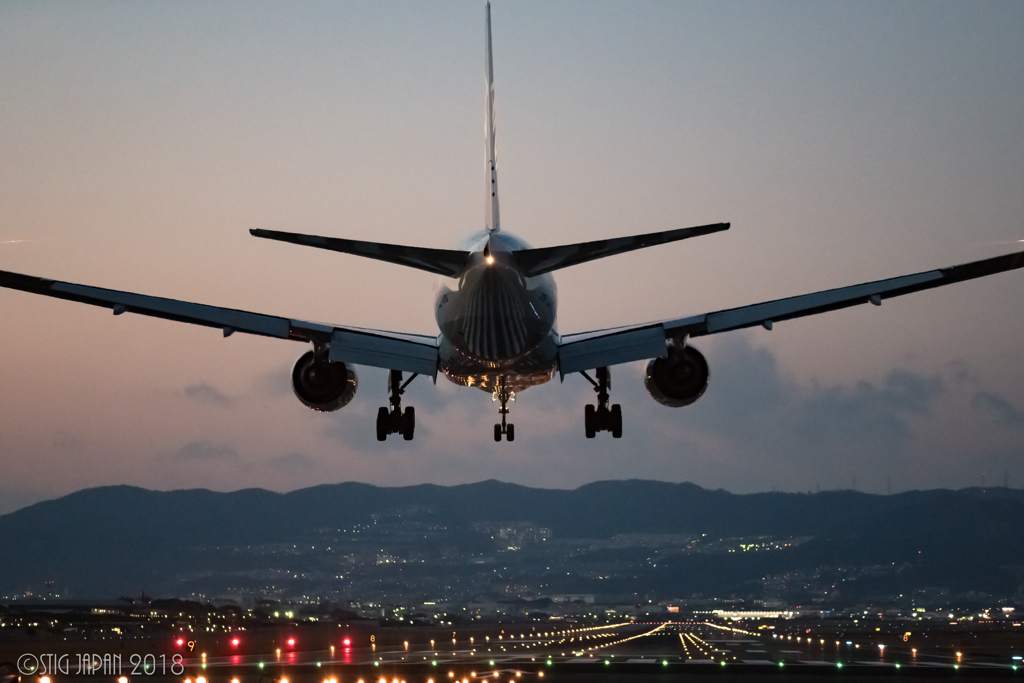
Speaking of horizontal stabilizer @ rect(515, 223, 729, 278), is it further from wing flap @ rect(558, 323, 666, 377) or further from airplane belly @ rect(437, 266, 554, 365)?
wing flap @ rect(558, 323, 666, 377)

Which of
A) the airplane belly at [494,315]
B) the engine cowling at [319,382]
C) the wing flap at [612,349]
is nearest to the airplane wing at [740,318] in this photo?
the wing flap at [612,349]

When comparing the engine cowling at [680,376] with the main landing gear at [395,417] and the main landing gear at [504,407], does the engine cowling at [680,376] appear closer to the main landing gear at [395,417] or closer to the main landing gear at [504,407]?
the main landing gear at [504,407]

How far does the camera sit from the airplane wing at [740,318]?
2644cm

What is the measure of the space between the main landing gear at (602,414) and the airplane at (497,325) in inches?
1.1

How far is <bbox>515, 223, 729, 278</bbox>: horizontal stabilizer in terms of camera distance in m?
22.1

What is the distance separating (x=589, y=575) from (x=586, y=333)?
6614 inches

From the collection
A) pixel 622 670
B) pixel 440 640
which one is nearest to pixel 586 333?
pixel 622 670

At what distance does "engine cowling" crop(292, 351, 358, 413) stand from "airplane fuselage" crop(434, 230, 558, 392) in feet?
14.9

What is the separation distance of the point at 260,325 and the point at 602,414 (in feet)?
33.9

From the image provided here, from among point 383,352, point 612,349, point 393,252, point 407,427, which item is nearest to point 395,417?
point 407,427

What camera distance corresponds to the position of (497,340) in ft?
81.7

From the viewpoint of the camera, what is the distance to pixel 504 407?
31.7 metres

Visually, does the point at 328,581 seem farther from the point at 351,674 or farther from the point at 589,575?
the point at 351,674

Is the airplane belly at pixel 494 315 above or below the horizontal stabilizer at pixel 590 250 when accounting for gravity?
below
